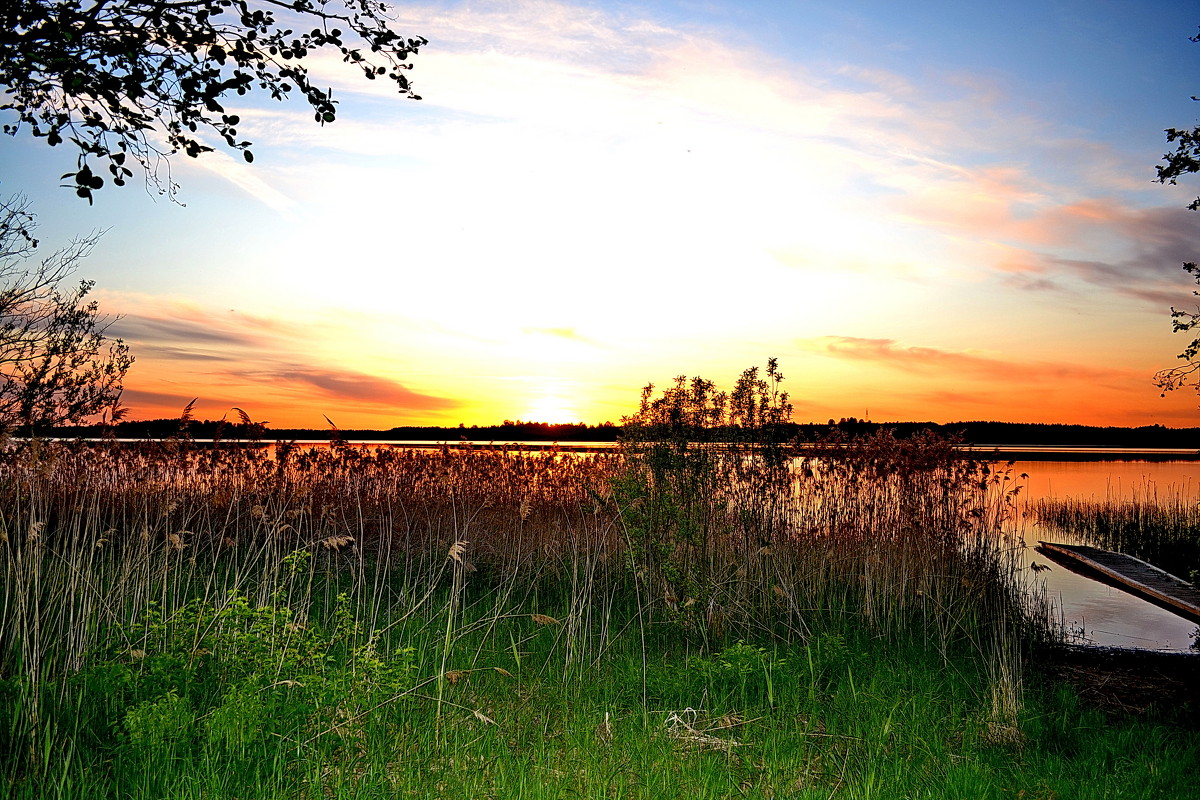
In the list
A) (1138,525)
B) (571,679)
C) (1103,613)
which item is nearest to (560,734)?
(571,679)

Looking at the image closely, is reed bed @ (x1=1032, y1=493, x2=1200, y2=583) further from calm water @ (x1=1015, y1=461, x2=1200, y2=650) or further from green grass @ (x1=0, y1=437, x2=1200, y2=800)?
green grass @ (x1=0, y1=437, x2=1200, y2=800)

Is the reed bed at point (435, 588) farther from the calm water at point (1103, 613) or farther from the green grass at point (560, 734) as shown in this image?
the calm water at point (1103, 613)

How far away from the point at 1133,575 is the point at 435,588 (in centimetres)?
1155

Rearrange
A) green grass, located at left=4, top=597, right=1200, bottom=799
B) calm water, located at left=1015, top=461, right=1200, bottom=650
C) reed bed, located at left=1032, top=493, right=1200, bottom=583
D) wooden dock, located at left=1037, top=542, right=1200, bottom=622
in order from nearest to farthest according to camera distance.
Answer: green grass, located at left=4, top=597, right=1200, bottom=799 < calm water, located at left=1015, top=461, right=1200, bottom=650 < wooden dock, located at left=1037, top=542, right=1200, bottom=622 < reed bed, located at left=1032, top=493, right=1200, bottom=583

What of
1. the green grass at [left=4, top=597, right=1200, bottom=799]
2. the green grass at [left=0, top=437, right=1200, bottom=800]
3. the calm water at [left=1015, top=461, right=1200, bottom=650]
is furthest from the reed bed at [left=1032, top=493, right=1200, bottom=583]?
the green grass at [left=4, top=597, right=1200, bottom=799]

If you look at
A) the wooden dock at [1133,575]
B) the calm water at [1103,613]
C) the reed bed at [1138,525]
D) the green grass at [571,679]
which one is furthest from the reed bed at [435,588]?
the reed bed at [1138,525]

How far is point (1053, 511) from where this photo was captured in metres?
21.7

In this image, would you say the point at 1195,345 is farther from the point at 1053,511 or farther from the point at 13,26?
the point at 1053,511

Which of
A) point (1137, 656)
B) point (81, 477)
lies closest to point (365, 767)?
point (1137, 656)

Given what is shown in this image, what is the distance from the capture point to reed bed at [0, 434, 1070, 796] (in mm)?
4508

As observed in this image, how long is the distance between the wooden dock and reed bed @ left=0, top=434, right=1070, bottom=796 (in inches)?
96.9

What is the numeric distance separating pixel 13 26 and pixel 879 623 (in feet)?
31.6

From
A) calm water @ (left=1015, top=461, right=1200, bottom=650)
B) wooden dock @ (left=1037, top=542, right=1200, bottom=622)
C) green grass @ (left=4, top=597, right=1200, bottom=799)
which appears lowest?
calm water @ (left=1015, top=461, right=1200, bottom=650)

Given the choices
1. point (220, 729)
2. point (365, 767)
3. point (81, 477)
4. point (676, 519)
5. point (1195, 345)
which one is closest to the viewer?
point (220, 729)
